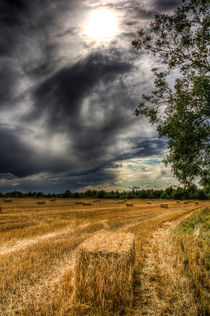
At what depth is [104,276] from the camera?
3816 mm

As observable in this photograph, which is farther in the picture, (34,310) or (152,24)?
(152,24)

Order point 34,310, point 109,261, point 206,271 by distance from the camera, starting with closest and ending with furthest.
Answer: point 34,310, point 109,261, point 206,271

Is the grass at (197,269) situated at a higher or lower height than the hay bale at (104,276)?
lower

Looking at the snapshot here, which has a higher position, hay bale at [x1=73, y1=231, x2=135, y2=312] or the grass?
hay bale at [x1=73, y1=231, x2=135, y2=312]

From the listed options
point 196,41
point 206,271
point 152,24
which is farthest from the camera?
point 152,24

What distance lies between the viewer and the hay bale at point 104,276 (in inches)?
139

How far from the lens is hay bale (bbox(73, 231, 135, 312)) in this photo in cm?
354

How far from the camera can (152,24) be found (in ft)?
47.0

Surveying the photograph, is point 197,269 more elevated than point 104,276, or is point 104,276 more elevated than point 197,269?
point 104,276

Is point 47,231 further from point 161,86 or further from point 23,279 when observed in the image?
point 161,86

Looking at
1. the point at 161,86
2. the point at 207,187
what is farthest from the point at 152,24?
the point at 207,187

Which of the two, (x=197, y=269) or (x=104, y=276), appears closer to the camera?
(x=104, y=276)

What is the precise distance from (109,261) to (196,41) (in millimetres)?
15297

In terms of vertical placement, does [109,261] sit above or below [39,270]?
above
